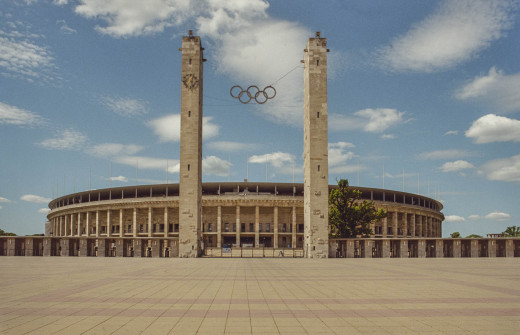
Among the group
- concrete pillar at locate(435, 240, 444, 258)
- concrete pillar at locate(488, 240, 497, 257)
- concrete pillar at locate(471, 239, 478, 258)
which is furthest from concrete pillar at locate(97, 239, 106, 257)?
concrete pillar at locate(488, 240, 497, 257)

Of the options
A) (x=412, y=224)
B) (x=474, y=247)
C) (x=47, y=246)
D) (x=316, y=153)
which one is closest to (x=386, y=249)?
(x=474, y=247)

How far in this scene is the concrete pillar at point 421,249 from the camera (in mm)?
37594

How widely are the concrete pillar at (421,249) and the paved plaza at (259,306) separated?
20.6 m

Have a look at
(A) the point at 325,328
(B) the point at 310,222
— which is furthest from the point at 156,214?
(A) the point at 325,328

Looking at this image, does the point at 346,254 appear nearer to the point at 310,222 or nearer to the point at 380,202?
the point at 310,222

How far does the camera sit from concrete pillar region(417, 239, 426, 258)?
3759 centimetres

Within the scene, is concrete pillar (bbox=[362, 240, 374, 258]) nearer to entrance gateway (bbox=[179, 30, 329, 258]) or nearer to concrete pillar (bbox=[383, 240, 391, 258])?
concrete pillar (bbox=[383, 240, 391, 258])

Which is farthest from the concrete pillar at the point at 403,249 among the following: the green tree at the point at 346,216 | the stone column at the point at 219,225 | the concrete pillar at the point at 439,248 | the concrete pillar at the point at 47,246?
the stone column at the point at 219,225

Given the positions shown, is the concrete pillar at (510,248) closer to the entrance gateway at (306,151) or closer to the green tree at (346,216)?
the entrance gateway at (306,151)

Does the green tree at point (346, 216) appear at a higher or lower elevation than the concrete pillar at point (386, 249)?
higher

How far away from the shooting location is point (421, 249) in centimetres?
3778

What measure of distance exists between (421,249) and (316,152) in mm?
12574

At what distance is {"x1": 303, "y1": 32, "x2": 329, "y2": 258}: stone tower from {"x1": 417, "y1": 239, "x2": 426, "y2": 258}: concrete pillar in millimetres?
8031

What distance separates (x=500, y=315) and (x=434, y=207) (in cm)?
10614
